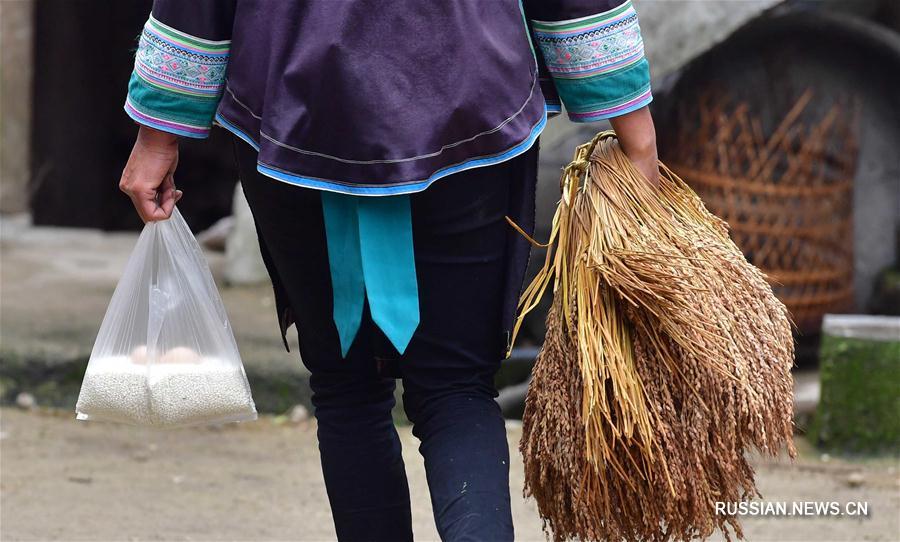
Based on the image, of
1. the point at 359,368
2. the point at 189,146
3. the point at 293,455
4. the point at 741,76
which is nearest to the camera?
the point at 359,368

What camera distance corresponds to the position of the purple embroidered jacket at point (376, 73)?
1.46m

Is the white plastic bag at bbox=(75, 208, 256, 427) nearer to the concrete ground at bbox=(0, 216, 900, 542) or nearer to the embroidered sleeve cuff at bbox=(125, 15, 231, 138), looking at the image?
the embroidered sleeve cuff at bbox=(125, 15, 231, 138)

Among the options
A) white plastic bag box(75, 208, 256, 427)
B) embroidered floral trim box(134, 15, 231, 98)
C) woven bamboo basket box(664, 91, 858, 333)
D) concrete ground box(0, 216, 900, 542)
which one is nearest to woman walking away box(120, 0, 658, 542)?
embroidered floral trim box(134, 15, 231, 98)

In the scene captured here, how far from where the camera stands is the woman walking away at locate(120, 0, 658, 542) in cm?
147

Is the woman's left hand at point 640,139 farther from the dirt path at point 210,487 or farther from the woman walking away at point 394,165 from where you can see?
the dirt path at point 210,487

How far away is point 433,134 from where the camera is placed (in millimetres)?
1489

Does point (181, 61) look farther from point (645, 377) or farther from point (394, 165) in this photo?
point (645, 377)

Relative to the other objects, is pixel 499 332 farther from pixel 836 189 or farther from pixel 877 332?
pixel 836 189

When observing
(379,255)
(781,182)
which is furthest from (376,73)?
(781,182)

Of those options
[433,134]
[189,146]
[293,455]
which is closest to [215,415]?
[433,134]

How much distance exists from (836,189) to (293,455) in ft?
6.95

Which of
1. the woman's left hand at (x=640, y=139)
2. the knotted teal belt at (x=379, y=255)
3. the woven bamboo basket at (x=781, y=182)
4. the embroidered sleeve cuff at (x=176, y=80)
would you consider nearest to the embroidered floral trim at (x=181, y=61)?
the embroidered sleeve cuff at (x=176, y=80)

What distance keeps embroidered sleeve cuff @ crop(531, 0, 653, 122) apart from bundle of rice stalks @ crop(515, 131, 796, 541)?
12 centimetres

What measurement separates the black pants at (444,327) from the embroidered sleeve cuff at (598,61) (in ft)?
0.36
